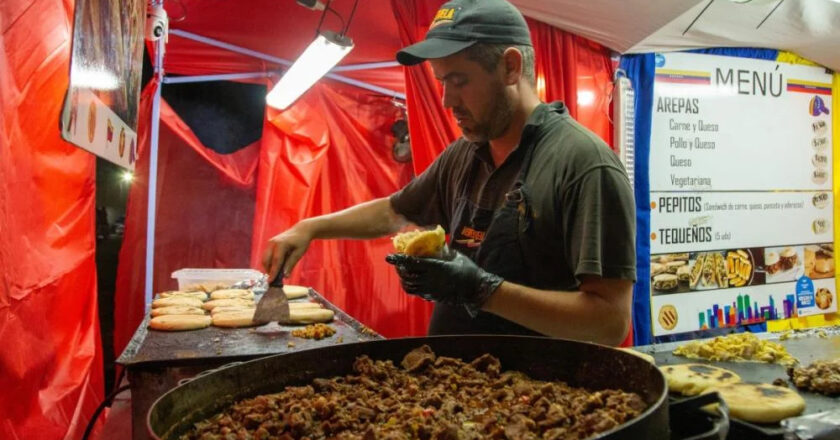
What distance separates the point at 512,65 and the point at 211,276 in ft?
11.8

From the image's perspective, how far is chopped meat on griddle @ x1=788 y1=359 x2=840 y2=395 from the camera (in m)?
1.90

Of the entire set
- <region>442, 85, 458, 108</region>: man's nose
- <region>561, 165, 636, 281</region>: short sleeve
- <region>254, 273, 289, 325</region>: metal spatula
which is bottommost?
<region>254, 273, 289, 325</region>: metal spatula

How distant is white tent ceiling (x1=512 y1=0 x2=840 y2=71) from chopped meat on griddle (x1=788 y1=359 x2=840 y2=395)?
2.84m

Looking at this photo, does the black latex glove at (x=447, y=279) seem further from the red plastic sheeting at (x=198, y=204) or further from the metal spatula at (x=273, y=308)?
the red plastic sheeting at (x=198, y=204)

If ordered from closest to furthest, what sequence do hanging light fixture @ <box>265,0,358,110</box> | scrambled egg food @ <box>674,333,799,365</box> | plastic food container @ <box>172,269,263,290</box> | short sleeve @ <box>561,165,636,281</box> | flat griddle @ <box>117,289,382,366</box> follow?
short sleeve @ <box>561,165,636,281</box>
scrambled egg food @ <box>674,333,799,365</box>
flat griddle @ <box>117,289,382,366</box>
hanging light fixture @ <box>265,0,358,110</box>
plastic food container @ <box>172,269,263,290</box>

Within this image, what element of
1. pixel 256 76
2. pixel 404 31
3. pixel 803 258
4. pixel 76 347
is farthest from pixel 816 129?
pixel 76 347

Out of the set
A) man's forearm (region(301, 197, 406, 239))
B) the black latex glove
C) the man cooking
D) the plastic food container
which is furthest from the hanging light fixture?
the black latex glove

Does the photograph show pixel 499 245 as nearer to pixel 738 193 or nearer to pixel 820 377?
pixel 820 377

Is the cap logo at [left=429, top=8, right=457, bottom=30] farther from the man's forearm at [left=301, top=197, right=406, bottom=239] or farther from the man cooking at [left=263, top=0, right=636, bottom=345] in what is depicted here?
the man's forearm at [left=301, top=197, right=406, bottom=239]

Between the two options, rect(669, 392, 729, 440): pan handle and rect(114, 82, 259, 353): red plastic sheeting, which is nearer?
rect(669, 392, 729, 440): pan handle

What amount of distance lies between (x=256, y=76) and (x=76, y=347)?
3.26m

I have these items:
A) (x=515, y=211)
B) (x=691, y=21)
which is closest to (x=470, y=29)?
(x=515, y=211)

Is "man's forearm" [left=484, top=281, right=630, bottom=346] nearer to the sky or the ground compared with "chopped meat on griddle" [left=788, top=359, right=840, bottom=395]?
nearer to the sky

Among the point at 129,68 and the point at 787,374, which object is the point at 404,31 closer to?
the point at 129,68
